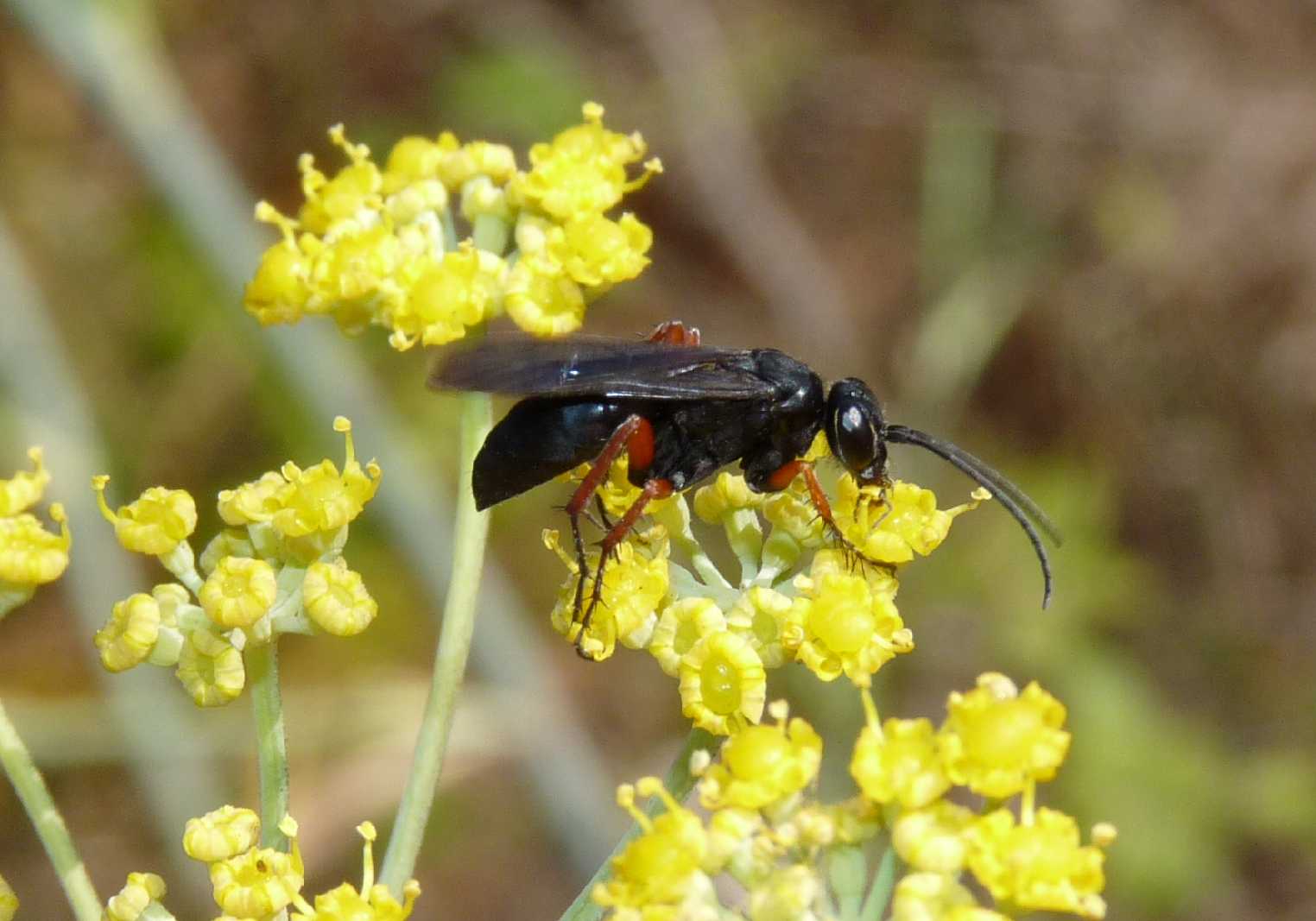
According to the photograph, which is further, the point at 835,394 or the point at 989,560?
the point at 989,560

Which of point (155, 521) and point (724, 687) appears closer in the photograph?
→ point (724, 687)

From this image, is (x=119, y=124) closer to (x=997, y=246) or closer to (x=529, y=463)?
(x=529, y=463)

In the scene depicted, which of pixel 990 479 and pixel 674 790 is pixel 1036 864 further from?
pixel 990 479

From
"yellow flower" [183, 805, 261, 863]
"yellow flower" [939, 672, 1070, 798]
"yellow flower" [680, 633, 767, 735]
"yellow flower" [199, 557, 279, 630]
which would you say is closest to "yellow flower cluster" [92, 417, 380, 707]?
"yellow flower" [199, 557, 279, 630]

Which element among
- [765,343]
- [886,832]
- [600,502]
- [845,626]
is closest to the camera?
[886,832]

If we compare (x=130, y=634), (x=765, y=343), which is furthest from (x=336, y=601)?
(x=765, y=343)

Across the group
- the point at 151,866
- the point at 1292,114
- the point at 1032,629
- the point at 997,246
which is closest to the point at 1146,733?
the point at 1032,629

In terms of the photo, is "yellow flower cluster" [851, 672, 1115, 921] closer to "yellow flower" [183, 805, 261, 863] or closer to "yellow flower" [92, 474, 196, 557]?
"yellow flower" [183, 805, 261, 863]
